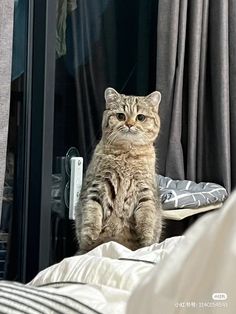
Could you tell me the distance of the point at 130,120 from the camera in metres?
1.59

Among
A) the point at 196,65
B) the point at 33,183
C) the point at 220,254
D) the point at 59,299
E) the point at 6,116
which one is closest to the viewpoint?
the point at 220,254

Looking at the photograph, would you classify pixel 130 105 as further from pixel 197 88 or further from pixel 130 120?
pixel 197 88

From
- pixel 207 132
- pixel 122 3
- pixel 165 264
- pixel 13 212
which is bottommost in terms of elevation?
pixel 13 212

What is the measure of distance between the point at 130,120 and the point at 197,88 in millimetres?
664

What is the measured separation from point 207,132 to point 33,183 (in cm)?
78

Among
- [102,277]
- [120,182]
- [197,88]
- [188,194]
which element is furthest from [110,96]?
[102,277]

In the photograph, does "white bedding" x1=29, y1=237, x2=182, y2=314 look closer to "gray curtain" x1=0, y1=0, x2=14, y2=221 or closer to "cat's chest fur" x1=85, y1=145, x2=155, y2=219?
"cat's chest fur" x1=85, y1=145, x2=155, y2=219

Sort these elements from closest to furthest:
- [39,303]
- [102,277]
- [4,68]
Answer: [39,303], [102,277], [4,68]

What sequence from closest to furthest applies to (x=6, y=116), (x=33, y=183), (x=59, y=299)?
(x=59, y=299) < (x=6, y=116) < (x=33, y=183)

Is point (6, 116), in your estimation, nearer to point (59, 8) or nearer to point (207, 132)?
point (59, 8)

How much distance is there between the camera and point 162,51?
2.16 m

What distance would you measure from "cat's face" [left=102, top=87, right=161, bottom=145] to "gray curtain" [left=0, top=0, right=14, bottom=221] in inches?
13.9

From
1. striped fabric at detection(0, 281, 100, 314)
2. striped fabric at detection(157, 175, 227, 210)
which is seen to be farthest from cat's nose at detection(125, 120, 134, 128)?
striped fabric at detection(0, 281, 100, 314)

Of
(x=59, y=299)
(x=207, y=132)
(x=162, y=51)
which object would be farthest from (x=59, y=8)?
(x=59, y=299)
